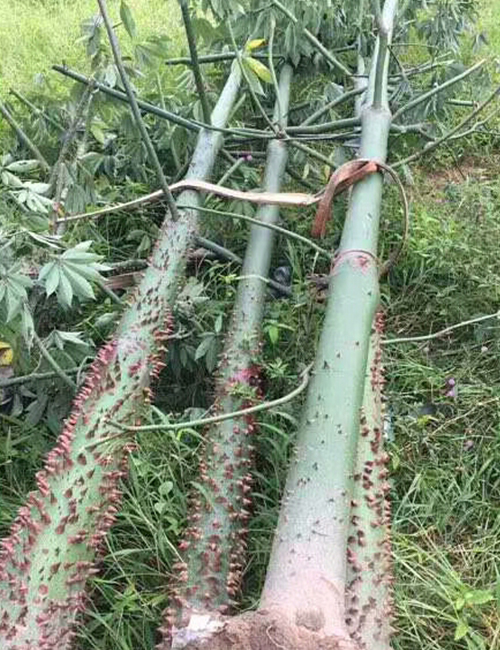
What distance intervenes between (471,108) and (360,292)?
5.97ft

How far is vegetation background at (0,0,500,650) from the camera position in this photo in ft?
5.50

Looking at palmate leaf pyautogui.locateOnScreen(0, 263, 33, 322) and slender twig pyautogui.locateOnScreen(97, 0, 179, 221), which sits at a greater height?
slender twig pyautogui.locateOnScreen(97, 0, 179, 221)

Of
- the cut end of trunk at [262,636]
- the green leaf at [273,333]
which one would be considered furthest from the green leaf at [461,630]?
the green leaf at [273,333]

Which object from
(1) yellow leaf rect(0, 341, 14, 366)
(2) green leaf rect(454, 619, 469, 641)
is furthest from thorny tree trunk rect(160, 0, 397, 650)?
(1) yellow leaf rect(0, 341, 14, 366)

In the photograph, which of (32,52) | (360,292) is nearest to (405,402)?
(360,292)

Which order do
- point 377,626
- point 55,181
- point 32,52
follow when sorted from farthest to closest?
point 32,52 < point 55,181 < point 377,626

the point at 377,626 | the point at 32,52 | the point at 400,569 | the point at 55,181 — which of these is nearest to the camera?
the point at 377,626

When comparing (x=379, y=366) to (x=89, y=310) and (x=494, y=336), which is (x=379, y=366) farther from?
(x=89, y=310)

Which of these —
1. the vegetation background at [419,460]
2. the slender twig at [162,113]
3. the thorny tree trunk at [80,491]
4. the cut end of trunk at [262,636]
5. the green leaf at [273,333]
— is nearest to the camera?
the cut end of trunk at [262,636]

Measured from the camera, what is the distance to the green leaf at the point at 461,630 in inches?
62.2

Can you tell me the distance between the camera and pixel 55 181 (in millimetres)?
2400

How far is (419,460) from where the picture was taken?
202 cm

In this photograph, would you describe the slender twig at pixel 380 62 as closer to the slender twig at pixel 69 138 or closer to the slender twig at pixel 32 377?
the slender twig at pixel 69 138

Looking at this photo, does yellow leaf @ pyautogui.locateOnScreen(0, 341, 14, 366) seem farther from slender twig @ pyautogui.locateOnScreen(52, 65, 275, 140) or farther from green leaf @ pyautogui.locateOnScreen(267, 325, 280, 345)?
slender twig @ pyautogui.locateOnScreen(52, 65, 275, 140)
